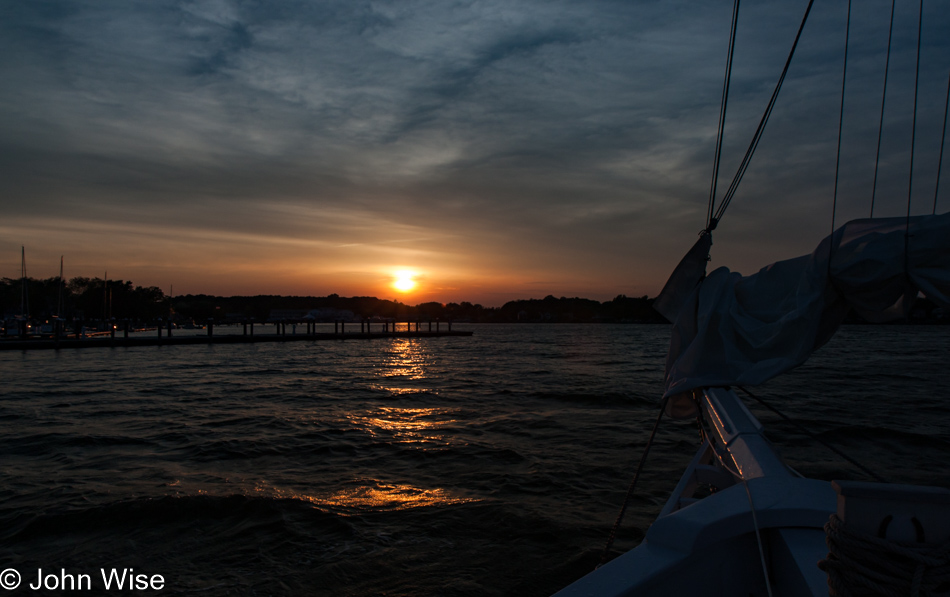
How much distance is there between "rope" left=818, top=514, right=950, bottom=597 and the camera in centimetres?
140

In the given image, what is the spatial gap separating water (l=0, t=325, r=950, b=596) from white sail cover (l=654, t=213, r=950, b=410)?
102 inches

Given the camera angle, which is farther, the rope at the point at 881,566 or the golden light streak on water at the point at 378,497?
the golden light streak on water at the point at 378,497

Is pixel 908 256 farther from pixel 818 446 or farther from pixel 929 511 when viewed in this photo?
pixel 818 446

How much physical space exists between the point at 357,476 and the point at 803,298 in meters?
6.86

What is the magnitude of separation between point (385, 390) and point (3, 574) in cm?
1468

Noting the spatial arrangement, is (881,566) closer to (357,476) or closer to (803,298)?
(803,298)

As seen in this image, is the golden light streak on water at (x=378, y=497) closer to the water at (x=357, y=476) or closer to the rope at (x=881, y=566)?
the water at (x=357, y=476)

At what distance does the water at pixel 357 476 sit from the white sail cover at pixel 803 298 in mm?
2586

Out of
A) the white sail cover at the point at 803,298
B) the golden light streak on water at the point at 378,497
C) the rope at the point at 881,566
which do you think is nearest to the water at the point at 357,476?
the golden light streak on water at the point at 378,497

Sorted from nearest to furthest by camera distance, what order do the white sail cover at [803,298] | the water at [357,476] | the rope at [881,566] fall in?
1. the rope at [881,566]
2. the white sail cover at [803,298]
3. the water at [357,476]

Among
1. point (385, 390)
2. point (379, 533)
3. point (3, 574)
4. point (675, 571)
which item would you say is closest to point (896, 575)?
point (675, 571)

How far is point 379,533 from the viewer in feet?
20.0

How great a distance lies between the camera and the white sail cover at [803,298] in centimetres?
338

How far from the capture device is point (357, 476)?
8.36 meters
